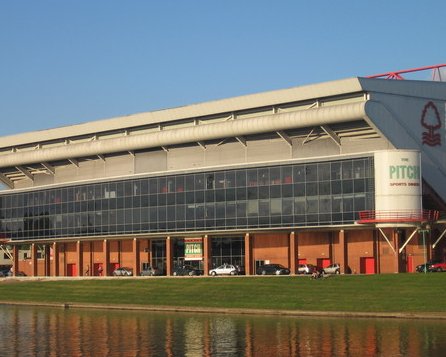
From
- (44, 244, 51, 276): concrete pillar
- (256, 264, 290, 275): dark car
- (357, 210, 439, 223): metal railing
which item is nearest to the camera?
(357, 210, 439, 223): metal railing

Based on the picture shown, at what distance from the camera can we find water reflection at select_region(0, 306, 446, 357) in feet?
153

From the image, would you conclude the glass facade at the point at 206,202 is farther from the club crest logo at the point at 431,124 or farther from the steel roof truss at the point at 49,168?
the club crest logo at the point at 431,124

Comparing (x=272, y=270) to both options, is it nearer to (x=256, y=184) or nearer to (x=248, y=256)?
(x=248, y=256)

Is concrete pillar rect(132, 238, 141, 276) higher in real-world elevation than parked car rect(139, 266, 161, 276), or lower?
higher

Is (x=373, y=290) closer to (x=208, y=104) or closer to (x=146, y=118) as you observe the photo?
(x=208, y=104)

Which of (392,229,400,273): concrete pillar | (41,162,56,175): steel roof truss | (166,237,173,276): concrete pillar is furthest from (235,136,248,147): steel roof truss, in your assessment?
(41,162,56,175): steel roof truss

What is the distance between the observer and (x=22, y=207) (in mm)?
122875

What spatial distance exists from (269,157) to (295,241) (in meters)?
10.4

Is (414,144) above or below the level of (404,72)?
below

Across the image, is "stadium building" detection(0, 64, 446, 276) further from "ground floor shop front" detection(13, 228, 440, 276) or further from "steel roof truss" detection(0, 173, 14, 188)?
"steel roof truss" detection(0, 173, 14, 188)

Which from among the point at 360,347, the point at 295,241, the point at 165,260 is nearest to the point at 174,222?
the point at 165,260

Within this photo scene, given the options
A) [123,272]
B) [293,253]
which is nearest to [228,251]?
[293,253]

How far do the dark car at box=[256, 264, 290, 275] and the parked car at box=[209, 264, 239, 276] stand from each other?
2988 millimetres

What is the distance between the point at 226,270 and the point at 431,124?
2841cm
